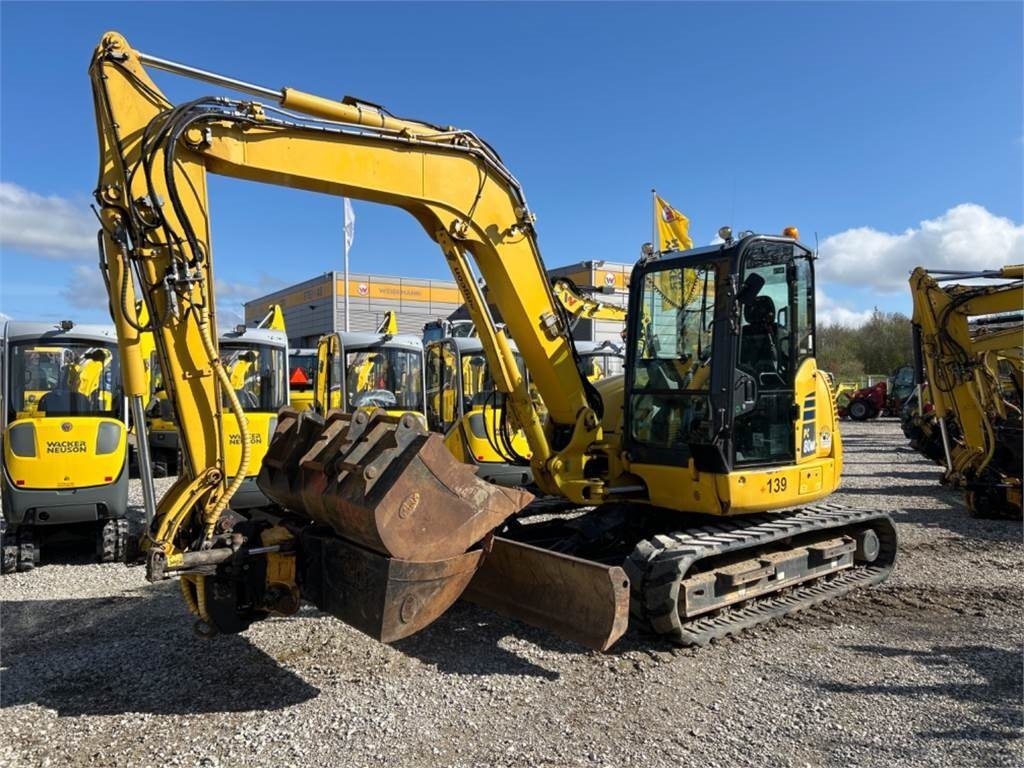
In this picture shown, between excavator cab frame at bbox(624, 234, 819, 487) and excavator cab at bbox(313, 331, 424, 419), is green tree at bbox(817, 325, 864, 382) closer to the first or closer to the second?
excavator cab at bbox(313, 331, 424, 419)

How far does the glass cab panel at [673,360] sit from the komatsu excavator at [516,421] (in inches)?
0.7

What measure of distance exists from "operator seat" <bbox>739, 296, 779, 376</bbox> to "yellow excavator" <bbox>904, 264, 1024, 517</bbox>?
Answer: 5816mm

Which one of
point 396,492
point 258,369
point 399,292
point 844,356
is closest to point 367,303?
point 399,292

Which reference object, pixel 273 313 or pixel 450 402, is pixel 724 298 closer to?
pixel 450 402

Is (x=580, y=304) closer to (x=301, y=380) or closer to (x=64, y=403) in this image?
(x=64, y=403)

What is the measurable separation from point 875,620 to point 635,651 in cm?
203

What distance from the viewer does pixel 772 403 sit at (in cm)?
595

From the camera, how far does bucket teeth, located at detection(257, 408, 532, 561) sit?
13.1 feet

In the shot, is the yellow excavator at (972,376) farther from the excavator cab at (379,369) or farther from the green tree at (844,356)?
the green tree at (844,356)

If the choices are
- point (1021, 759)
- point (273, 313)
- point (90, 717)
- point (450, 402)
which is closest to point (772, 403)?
point (1021, 759)

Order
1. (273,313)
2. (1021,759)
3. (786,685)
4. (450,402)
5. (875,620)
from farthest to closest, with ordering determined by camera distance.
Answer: (273,313), (450,402), (875,620), (786,685), (1021,759)

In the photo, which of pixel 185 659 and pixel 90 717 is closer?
pixel 90 717

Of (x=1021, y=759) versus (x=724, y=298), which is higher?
(x=724, y=298)

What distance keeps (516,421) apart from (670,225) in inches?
169
